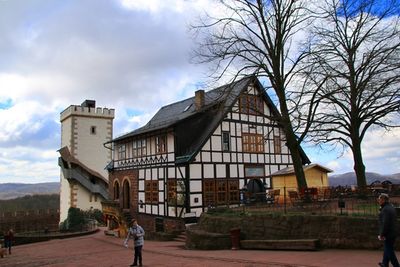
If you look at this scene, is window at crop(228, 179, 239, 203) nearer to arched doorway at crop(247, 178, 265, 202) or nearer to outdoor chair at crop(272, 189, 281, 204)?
arched doorway at crop(247, 178, 265, 202)

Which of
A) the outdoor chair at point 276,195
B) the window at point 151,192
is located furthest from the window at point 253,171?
the window at point 151,192

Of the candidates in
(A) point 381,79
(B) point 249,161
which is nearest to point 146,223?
(B) point 249,161

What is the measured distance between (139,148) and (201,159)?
6.26 metres

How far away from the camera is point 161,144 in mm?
27109

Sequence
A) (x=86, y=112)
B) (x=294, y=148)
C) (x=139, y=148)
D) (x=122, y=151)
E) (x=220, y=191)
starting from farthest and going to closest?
(x=86, y=112), (x=122, y=151), (x=139, y=148), (x=220, y=191), (x=294, y=148)

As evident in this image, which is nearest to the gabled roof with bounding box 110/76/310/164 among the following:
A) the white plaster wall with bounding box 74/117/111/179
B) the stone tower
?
the stone tower

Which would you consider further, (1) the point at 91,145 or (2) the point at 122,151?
(1) the point at 91,145

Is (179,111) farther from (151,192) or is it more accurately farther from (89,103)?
(89,103)

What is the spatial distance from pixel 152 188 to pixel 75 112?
79.0 ft

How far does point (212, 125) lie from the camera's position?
26625 mm

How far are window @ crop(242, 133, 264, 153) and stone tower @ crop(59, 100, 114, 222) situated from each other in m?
22.0

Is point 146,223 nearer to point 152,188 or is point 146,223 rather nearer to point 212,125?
point 152,188

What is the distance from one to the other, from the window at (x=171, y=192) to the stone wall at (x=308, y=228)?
6.43m

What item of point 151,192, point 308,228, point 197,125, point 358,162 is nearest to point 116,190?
point 151,192
